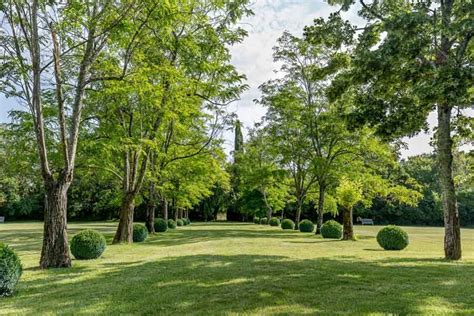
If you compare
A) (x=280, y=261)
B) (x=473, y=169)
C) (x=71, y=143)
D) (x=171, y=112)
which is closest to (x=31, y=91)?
(x=71, y=143)

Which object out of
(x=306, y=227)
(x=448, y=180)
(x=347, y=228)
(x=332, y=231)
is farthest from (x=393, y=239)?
(x=306, y=227)

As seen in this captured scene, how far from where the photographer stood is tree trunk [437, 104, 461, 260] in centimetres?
1045

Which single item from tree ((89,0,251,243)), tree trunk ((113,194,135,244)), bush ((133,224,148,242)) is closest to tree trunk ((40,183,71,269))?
tree ((89,0,251,243))

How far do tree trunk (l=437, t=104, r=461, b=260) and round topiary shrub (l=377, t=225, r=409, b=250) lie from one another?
388 cm

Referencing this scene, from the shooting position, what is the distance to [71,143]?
33.9 feet

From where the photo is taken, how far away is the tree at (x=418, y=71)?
26.7 ft

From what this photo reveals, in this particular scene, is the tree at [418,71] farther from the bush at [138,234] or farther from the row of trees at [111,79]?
the bush at [138,234]

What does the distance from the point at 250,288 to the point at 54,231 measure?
5869mm

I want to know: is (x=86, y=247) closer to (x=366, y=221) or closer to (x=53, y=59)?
(x=53, y=59)

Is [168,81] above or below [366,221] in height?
above

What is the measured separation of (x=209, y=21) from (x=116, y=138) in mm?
5920

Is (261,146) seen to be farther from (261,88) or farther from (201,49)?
(201,49)

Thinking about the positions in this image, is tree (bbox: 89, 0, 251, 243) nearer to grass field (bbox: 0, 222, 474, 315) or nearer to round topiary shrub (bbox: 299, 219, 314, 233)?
grass field (bbox: 0, 222, 474, 315)

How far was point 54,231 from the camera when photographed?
9898mm
